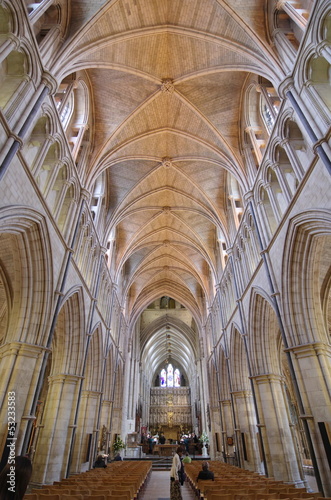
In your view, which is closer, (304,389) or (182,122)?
(304,389)

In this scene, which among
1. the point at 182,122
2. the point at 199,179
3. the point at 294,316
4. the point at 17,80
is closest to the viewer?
the point at 17,80

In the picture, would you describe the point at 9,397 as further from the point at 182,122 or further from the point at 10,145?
the point at 182,122

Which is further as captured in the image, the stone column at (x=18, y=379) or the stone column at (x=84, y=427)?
the stone column at (x=84, y=427)

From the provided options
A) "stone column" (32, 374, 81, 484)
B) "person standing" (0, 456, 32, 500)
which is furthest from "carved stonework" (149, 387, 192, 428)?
"person standing" (0, 456, 32, 500)

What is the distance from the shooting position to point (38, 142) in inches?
360

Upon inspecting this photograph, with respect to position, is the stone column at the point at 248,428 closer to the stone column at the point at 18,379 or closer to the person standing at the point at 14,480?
the stone column at the point at 18,379

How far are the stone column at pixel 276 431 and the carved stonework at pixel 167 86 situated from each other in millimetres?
12948

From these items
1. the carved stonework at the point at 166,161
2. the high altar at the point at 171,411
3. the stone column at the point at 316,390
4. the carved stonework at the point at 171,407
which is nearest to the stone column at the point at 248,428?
the stone column at the point at 316,390

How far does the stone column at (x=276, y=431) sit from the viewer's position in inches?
395

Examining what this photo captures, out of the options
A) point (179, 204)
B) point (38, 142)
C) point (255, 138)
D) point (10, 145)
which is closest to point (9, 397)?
point (10, 145)

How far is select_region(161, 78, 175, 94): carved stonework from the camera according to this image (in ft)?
44.9

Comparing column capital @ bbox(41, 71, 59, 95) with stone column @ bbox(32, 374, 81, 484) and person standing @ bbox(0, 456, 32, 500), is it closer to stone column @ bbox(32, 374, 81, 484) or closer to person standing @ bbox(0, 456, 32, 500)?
person standing @ bbox(0, 456, 32, 500)

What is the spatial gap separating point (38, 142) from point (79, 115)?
532 cm

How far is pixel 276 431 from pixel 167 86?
1468cm
